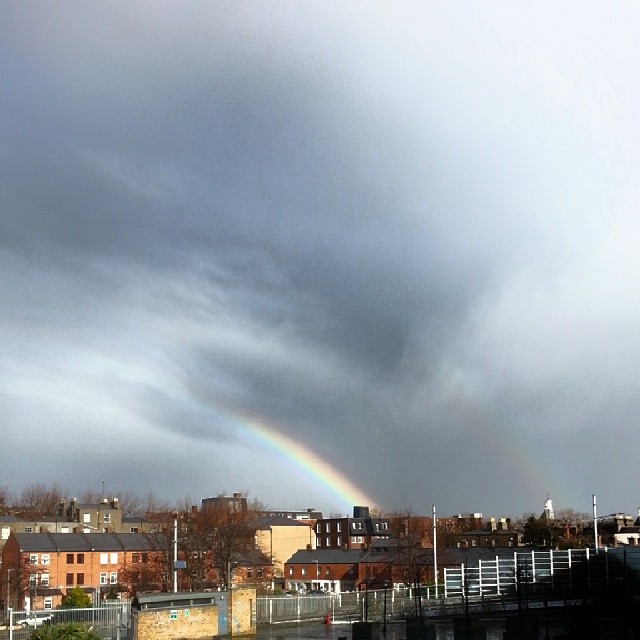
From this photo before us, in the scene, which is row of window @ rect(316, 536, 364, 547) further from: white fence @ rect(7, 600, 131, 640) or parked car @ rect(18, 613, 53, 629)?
white fence @ rect(7, 600, 131, 640)

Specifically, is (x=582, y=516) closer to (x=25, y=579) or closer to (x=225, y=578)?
(x=225, y=578)

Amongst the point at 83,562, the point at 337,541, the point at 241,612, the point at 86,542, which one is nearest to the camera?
the point at 241,612

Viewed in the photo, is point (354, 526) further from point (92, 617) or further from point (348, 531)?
point (92, 617)

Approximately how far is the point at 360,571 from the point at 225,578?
17469mm

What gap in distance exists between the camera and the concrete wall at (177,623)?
3994 centimetres

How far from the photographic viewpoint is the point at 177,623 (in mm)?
40719

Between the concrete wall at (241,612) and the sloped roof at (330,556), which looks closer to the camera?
the concrete wall at (241,612)

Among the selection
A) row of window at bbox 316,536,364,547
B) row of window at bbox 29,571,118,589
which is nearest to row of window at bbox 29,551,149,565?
row of window at bbox 29,571,118,589

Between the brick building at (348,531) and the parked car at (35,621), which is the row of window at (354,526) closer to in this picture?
the brick building at (348,531)

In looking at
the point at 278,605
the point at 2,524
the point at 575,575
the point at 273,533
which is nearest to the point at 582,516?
the point at 273,533

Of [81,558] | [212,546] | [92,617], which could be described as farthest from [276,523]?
[92,617]

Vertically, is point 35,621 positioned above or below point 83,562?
above

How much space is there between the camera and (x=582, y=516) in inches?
7303

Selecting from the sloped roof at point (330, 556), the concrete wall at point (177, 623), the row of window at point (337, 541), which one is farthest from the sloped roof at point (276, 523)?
the concrete wall at point (177, 623)
